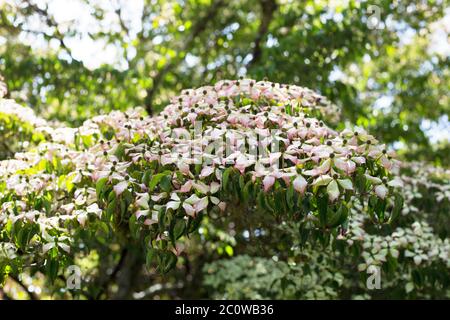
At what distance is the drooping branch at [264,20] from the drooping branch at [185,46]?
1.50 feet

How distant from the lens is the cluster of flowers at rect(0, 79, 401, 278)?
7.41 ft

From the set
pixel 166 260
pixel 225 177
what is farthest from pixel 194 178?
pixel 166 260

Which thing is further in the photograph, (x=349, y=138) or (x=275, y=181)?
(x=349, y=138)

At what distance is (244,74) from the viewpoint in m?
4.97

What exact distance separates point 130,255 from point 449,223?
8.90 ft

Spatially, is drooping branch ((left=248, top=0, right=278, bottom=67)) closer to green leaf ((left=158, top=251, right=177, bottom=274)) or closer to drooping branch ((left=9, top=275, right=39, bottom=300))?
drooping branch ((left=9, top=275, right=39, bottom=300))

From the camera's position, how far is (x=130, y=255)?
5.11m

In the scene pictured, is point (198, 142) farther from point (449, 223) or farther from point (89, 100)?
point (89, 100)

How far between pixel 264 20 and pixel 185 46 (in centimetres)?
92

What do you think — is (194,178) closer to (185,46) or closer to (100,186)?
(100,186)

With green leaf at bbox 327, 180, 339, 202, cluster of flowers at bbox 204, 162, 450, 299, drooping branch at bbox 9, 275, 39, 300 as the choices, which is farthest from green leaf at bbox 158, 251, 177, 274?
drooping branch at bbox 9, 275, 39, 300

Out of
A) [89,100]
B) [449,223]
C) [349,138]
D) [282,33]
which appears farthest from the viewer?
[282,33]

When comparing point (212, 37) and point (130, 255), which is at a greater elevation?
point (212, 37)
